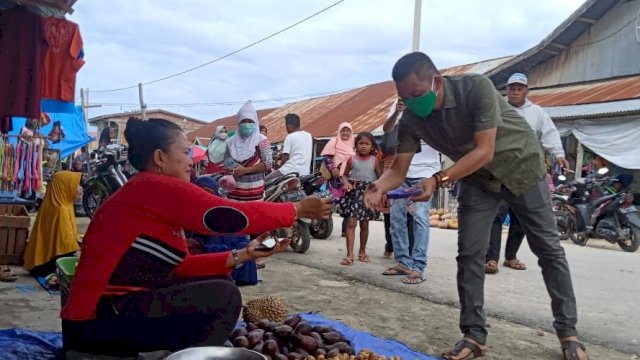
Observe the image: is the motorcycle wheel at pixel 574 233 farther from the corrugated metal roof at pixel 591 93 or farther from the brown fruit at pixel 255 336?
the brown fruit at pixel 255 336

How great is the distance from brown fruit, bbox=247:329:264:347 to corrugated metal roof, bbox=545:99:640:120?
9129 millimetres

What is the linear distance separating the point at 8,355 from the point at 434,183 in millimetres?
2446

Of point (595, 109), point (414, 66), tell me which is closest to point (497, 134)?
point (414, 66)

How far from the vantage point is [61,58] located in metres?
4.37

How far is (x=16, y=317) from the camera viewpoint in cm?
368

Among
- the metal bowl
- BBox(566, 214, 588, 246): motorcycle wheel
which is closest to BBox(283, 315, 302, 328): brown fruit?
the metal bowl

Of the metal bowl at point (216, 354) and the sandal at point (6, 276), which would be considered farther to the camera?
the sandal at point (6, 276)

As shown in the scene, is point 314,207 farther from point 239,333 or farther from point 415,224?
point 415,224

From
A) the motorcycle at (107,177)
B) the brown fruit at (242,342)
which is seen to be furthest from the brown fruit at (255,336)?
the motorcycle at (107,177)

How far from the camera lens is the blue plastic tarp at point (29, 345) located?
9.41ft

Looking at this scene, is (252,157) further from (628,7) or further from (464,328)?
(628,7)

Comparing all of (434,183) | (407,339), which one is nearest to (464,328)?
(407,339)

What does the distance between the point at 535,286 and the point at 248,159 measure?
3.20 m

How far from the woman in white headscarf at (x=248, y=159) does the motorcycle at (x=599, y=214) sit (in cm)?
604
